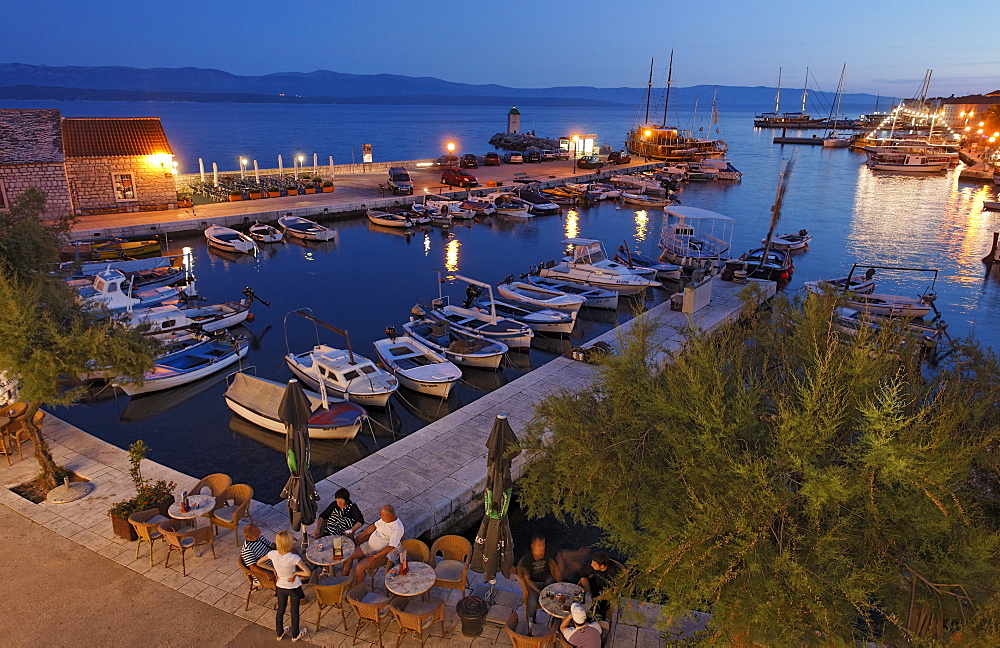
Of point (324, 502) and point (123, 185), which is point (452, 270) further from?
point (324, 502)

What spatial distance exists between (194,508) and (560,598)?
18.9 feet

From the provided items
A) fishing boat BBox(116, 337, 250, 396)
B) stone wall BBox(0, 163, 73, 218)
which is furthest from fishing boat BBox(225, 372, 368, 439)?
stone wall BBox(0, 163, 73, 218)

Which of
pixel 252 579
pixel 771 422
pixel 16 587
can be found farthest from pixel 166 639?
pixel 771 422

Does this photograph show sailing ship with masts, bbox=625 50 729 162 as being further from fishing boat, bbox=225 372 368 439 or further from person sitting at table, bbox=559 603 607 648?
person sitting at table, bbox=559 603 607 648

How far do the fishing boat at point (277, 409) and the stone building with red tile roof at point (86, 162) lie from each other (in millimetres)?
28433

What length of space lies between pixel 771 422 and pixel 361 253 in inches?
1313

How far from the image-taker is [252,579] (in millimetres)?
8555

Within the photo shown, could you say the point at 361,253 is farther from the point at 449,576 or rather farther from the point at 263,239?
the point at 449,576

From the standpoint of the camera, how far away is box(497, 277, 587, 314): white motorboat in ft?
81.6

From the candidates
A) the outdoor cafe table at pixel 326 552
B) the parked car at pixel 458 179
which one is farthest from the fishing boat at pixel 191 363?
the parked car at pixel 458 179

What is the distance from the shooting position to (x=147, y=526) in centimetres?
926

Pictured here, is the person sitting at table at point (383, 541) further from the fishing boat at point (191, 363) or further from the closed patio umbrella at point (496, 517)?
the fishing boat at point (191, 363)

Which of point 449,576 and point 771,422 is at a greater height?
point 771,422

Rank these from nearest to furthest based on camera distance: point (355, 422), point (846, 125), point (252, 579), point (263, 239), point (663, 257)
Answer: point (252, 579), point (355, 422), point (663, 257), point (263, 239), point (846, 125)
